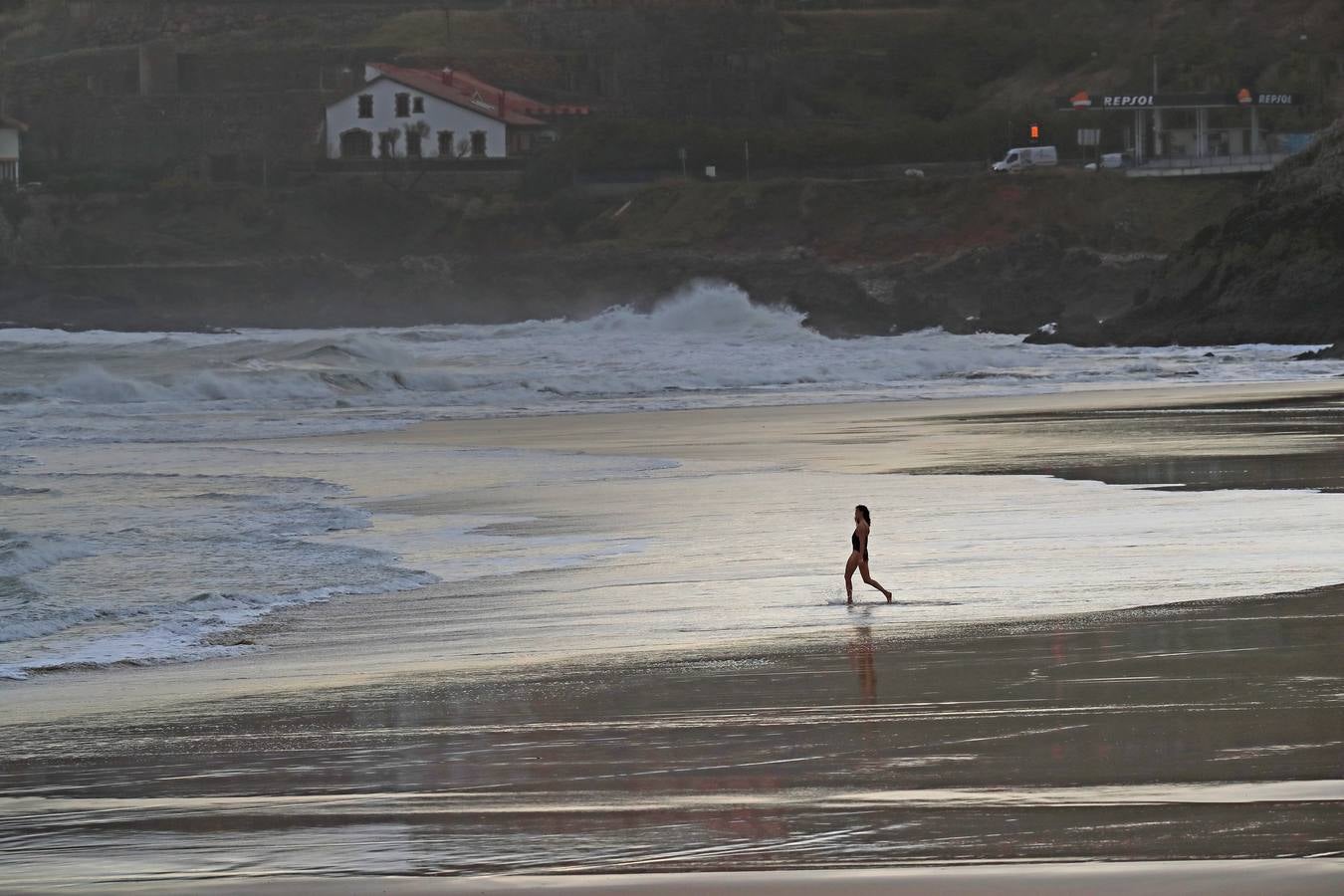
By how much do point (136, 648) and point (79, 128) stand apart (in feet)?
283

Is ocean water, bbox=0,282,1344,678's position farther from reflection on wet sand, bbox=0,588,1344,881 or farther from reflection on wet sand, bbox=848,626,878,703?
reflection on wet sand, bbox=0,588,1344,881

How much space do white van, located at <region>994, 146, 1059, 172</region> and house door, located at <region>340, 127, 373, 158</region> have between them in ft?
94.7

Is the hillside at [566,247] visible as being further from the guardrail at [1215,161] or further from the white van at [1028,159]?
the white van at [1028,159]

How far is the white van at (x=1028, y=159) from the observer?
74006 mm

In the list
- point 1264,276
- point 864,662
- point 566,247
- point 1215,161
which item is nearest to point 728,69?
point 566,247

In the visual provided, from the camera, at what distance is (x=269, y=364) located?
3800 cm

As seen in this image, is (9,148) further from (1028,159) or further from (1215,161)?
(1215,161)

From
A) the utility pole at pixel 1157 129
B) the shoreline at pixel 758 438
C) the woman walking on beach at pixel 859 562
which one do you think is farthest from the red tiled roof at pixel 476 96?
the woman walking on beach at pixel 859 562

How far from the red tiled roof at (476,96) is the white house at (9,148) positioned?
627 inches

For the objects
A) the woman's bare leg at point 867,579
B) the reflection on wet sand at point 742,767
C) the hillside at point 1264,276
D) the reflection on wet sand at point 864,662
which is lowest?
the reflection on wet sand at point 864,662

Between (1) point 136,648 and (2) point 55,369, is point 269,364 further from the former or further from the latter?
(1) point 136,648

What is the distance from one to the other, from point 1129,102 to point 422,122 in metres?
30.8

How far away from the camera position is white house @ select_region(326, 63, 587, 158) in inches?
3287

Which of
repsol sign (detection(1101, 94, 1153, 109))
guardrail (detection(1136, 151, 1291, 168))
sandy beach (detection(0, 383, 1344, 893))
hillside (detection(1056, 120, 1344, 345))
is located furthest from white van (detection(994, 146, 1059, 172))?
sandy beach (detection(0, 383, 1344, 893))
